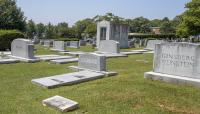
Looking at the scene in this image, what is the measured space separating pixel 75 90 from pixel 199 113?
3.08 meters

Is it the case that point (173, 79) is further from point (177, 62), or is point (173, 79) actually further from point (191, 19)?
point (191, 19)

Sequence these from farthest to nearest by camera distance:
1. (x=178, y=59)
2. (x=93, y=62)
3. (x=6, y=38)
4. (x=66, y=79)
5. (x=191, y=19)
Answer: (x=191, y=19) < (x=6, y=38) < (x=93, y=62) < (x=66, y=79) < (x=178, y=59)

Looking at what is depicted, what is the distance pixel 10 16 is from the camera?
33.0 m

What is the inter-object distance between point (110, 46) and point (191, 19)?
1808 centimetres

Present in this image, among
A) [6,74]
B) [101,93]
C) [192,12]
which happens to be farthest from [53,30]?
[101,93]

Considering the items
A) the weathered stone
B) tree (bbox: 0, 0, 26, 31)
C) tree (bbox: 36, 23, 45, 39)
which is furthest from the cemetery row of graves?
tree (bbox: 36, 23, 45, 39)

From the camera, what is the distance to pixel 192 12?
31.8 meters

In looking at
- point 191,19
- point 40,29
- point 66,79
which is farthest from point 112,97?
point 40,29

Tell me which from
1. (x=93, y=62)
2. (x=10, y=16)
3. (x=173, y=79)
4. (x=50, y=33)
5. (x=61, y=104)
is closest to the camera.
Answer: (x=61, y=104)

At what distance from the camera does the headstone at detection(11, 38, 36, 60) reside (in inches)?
521

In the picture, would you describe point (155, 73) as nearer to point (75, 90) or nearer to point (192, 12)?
point (75, 90)

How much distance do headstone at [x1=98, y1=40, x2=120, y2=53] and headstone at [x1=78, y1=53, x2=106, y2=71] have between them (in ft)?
23.6

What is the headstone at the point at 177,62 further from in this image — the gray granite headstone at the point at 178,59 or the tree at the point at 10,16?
the tree at the point at 10,16

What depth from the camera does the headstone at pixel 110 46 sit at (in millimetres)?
16906
